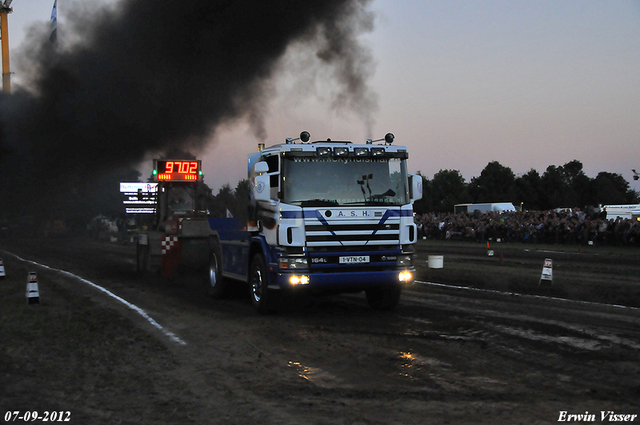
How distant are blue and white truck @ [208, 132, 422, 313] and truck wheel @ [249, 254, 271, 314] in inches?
0.7

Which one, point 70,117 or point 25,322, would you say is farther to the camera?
point 70,117

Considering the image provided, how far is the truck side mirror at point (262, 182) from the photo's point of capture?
33.9 ft

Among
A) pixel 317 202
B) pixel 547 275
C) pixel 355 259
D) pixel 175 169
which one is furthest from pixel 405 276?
pixel 175 169

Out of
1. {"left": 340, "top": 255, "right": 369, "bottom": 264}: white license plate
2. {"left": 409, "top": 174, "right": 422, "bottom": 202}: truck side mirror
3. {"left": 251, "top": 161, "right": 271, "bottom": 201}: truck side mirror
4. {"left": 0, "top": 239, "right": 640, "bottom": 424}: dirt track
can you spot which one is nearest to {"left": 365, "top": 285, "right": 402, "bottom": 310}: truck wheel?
{"left": 0, "top": 239, "right": 640, "bottom": 424}: dirt track

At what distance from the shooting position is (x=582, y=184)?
Result: 95438mm

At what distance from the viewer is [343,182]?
10.3 metres

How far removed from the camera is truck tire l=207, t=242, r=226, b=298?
13.4m

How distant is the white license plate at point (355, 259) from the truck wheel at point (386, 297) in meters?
1.12

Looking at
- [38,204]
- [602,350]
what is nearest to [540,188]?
[38,204]

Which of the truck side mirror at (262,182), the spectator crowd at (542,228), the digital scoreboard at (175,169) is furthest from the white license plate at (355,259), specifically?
the spectator crowd at (542,228)

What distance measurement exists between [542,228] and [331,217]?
28056 millimetres

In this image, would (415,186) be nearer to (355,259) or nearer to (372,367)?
(355,259)

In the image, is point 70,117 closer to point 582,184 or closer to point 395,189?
point 395,189

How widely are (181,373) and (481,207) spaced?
49054 mm
